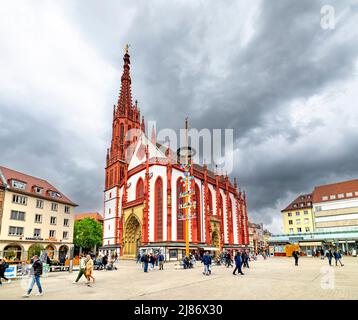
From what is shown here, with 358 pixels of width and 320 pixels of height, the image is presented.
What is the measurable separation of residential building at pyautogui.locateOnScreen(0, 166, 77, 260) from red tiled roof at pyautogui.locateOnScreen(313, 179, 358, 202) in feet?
207

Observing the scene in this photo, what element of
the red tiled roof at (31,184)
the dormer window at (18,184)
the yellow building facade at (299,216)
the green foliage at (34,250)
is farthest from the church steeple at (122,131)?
the yellow building facade at (299,216)

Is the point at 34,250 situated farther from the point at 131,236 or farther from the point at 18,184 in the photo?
the point at 131,236

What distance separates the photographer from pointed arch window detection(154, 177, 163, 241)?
1596 inches

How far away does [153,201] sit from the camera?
140 ft

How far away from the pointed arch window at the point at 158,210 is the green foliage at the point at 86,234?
32.7 meters

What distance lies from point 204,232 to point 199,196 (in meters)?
6.34

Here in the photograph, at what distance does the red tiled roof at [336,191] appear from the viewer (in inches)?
2753

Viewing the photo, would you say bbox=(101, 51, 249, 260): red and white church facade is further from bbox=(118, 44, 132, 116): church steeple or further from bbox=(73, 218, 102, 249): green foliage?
bbox=(73, 218, 102, 249): green foliage

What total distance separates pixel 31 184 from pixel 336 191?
71.9 meters

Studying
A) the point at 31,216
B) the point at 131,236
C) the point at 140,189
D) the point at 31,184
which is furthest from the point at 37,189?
the point at 131,236

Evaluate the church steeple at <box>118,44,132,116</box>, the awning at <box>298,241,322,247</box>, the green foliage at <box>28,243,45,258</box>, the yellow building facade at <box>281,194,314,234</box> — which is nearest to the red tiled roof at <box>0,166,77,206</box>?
the green foliage at <box>28,243,45,258</box>

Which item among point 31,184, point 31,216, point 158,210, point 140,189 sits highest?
point 31,184
